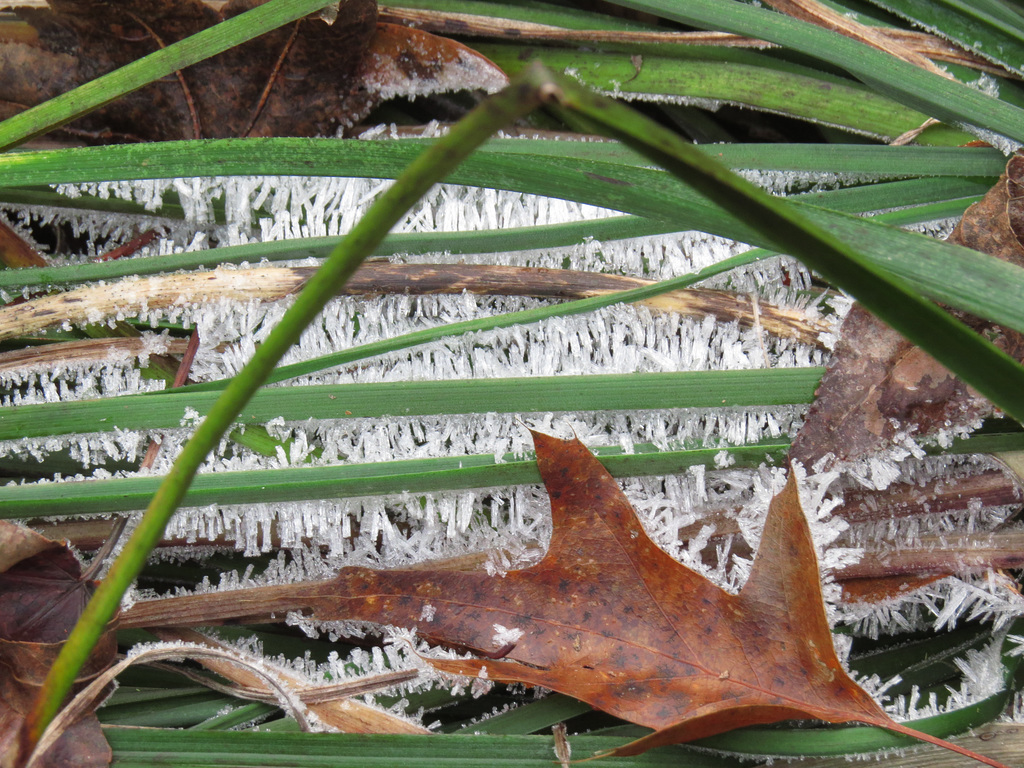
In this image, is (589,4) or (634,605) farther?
(589,4)

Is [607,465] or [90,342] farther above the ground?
[90,342]

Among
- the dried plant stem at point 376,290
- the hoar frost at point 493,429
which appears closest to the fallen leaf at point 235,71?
the hoar frost at point 493,429

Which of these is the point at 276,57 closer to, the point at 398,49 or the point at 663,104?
the point at 398,49

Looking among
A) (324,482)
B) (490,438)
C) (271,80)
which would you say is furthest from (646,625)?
(271,80)

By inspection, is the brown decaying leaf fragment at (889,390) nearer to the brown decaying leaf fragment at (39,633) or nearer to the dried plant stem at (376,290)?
the dried plant stem at (376,290)

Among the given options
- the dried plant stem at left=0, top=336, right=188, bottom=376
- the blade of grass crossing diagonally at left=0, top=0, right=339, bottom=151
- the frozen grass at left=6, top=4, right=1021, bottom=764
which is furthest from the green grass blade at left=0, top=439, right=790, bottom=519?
the blade of grass crossing diagonally at left=0, top=0, right=339, bottom=151

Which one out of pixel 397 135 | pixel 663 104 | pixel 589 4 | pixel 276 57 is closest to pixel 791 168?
pixel 663 104
